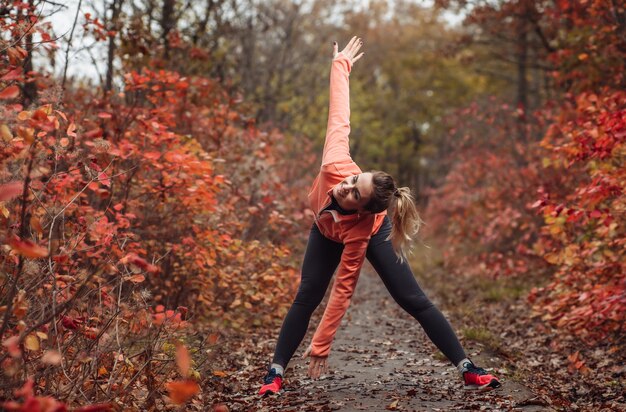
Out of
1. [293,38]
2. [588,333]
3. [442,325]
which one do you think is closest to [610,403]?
[442,325]

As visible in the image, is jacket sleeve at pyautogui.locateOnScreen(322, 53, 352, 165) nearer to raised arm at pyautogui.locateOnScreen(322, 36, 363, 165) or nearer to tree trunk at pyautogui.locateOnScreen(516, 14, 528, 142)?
raised arm at pyautogui.locateOnScreen(322, 36, 363, 165)

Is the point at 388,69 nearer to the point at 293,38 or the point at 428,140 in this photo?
the point at 428,140

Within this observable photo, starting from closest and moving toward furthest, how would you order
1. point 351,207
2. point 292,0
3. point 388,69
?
point 351,207, point 292,0, point 388,69

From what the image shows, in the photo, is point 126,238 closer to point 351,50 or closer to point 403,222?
point 403,222

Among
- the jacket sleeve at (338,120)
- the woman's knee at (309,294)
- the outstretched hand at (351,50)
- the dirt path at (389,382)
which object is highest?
the outstretched hand at (351,50)

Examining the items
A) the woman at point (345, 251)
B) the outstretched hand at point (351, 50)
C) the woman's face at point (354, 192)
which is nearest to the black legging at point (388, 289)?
the woman at point (345, 251)

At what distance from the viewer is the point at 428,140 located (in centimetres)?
3534

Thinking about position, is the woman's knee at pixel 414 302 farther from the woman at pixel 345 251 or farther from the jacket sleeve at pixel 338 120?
the jacket sleeve at pixel 338 120

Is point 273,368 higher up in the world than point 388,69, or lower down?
lower down

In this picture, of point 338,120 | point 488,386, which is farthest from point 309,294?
point 488,386

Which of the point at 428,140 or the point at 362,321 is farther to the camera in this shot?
the point at 428,140

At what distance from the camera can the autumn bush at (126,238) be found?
11.1 ft

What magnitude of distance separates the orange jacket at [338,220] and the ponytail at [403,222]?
0.48 ft

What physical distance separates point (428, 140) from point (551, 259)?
2876 centimetres
